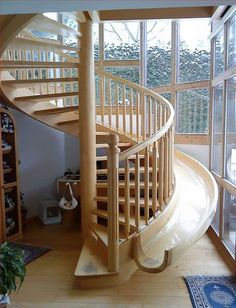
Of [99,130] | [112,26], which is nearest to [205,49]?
[112,26]

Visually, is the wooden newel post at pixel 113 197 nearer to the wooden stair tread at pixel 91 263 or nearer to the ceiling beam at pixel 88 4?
the wooden stair tread at pixel 91 263

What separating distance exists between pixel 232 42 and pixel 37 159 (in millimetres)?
3573

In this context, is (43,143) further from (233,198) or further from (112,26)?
(233,198)

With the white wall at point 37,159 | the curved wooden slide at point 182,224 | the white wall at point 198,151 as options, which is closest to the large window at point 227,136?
the curved wooden slide at point 182,224

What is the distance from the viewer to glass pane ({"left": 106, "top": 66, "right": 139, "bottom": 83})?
6.12m

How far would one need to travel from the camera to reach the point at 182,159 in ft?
16.8

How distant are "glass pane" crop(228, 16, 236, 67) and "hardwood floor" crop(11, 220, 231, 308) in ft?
7.76

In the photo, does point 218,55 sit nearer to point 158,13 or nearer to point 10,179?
point 158,13

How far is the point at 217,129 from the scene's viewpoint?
181 inches

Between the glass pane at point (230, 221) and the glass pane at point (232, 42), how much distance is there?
1629mm

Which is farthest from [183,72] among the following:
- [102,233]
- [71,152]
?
[102,233]

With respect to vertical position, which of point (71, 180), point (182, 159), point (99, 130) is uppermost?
point (99, 130)

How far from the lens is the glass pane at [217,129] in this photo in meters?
4.43

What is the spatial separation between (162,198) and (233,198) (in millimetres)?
918
